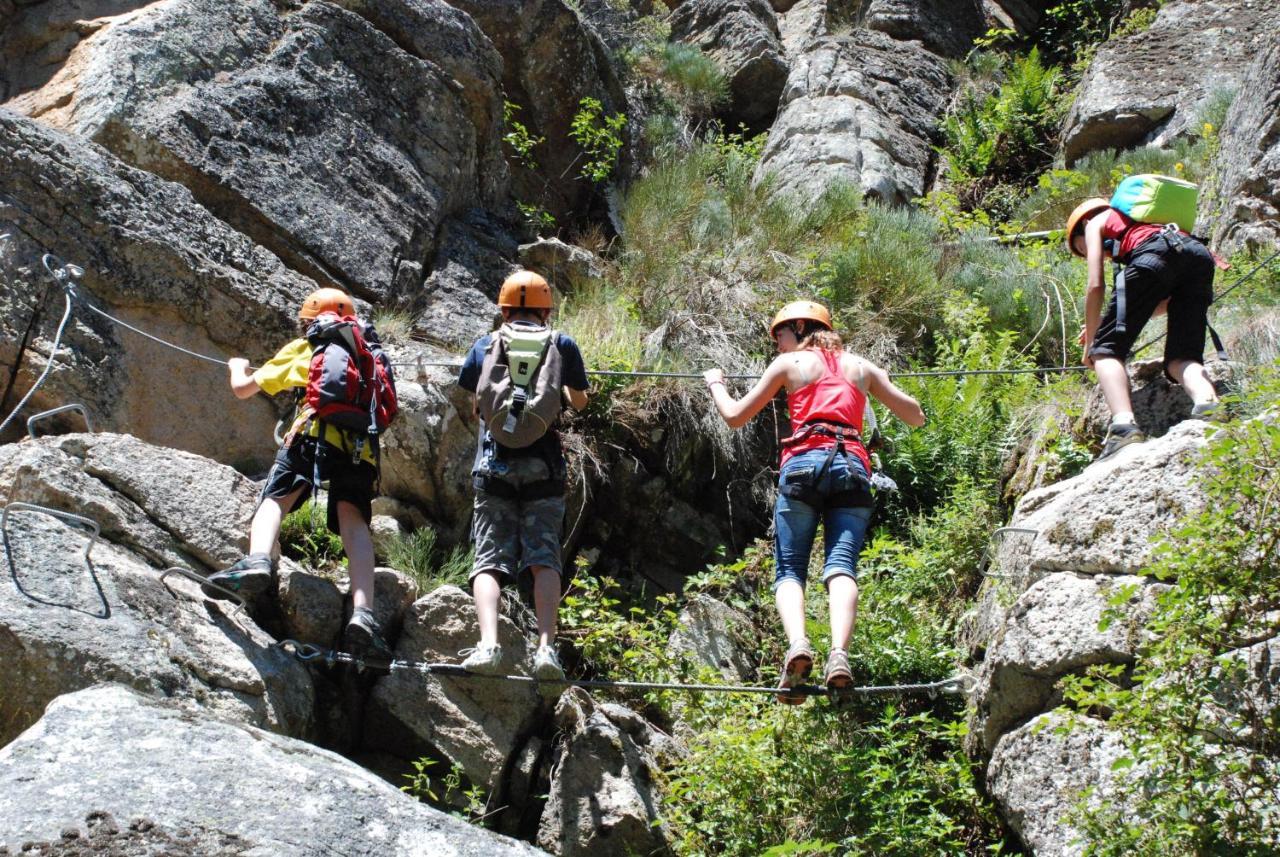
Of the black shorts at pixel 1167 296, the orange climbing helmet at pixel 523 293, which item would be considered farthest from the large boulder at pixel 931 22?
the orange climbing helmet at pixel 523 293

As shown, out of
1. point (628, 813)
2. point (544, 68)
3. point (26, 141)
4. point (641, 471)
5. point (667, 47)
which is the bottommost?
point (628, 813)

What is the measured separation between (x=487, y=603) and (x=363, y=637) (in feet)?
2.09

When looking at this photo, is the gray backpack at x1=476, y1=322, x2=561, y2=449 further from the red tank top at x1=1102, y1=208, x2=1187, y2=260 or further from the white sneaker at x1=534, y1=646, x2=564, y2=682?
the red tank top at x1=1102, y1=208, x2=1187, y2=260

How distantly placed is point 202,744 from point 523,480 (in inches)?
104

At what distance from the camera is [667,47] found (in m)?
15.9

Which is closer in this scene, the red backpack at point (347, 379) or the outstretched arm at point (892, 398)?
the red backpack at point (347, 379)

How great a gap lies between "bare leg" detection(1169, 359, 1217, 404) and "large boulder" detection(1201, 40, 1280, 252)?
10.8ft

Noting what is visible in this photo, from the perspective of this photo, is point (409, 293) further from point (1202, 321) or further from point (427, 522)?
point (1202, 321)

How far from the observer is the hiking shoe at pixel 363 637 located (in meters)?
6.25

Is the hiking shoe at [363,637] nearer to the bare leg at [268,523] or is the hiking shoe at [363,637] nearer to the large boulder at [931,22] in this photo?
the bare leg at [268,523]

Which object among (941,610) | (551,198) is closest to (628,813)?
(941,610)

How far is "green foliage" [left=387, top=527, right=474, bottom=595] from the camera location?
25.6 feet

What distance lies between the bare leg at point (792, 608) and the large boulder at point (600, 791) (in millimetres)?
Answer: 1293

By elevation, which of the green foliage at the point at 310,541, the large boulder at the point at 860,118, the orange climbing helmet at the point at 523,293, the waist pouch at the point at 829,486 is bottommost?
the green foliage at the point at 310,541
